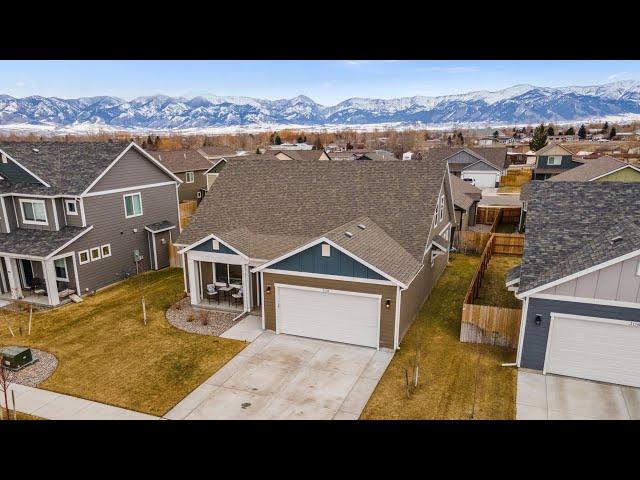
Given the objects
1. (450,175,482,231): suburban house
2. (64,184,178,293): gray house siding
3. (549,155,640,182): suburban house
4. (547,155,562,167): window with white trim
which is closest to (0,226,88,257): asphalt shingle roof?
(64,184,178,293): gray house siding

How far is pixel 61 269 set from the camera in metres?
20.6

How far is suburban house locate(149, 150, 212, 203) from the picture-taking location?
4462 centimetres

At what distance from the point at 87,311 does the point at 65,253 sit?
2912mm

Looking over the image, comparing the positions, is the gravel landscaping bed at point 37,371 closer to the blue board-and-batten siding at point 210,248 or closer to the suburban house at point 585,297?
the blue board-and-batten siding at point 210,248

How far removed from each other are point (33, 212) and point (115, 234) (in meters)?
3.74

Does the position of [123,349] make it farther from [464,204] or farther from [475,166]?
[475,166]

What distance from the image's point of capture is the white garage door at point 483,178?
185ft

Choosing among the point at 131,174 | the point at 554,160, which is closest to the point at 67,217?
the point at 131,174

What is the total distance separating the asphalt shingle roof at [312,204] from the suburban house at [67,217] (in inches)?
181

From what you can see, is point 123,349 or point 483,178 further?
point 483,178

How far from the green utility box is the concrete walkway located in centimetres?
136

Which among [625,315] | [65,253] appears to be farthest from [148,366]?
[625,315]

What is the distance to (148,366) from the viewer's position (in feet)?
46.4
